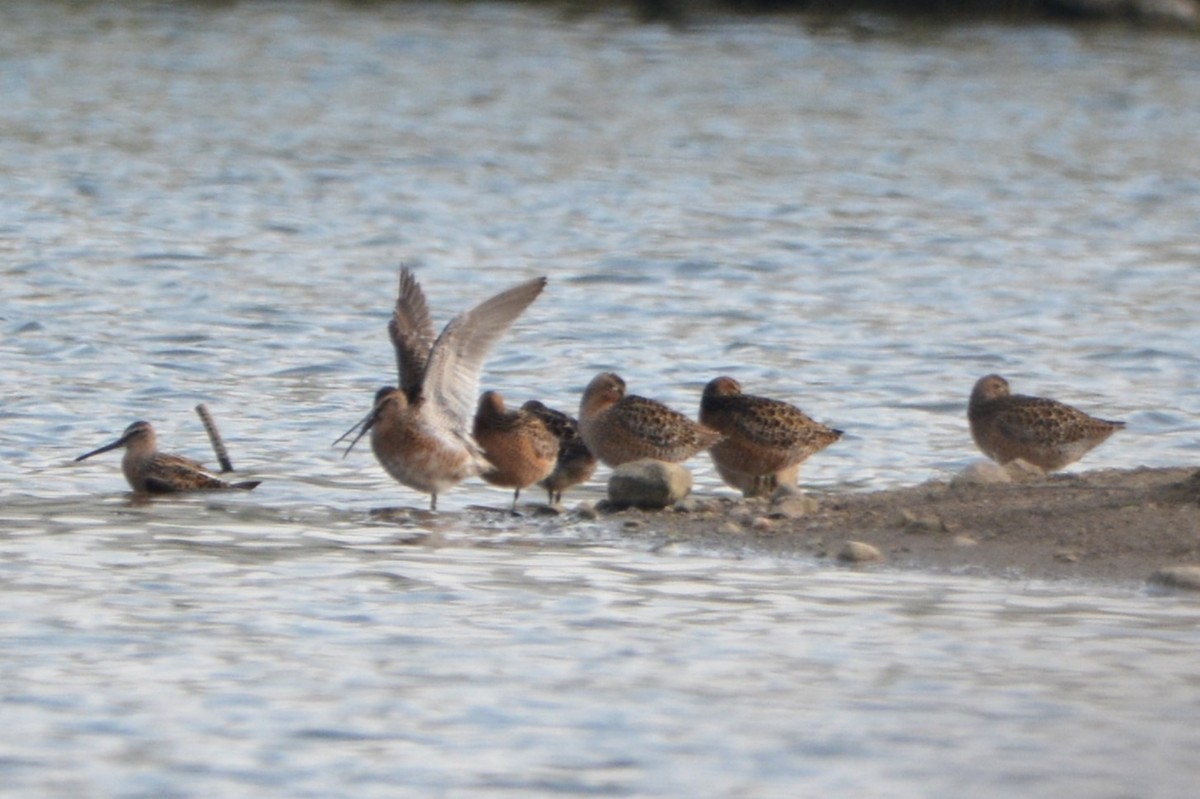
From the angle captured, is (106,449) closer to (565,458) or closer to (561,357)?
(565,458)

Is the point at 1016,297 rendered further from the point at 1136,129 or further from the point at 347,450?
the point at 1136,129

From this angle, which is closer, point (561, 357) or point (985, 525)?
point (985, 525)

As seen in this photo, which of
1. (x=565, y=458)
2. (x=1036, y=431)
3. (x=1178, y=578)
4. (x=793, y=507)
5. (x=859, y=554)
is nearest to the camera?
(x=1178, y=578)

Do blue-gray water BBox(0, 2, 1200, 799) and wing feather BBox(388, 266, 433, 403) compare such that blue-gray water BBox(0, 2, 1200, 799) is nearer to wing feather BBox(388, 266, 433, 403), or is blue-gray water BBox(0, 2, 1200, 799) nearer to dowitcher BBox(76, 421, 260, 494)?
Answer: dowitcher BBox(76, 421, 260, 494)

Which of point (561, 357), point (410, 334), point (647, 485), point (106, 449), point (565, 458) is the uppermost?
point (410, 334)

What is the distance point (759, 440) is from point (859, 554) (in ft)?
5.70

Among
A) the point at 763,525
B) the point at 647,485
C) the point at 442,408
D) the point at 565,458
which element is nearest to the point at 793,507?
the point at 763,525

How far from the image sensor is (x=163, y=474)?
10.3 m

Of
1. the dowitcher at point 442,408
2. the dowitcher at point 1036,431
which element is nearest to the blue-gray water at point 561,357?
the dowitcher at point 442,408

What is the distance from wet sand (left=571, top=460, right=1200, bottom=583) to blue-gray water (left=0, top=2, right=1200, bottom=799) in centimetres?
27

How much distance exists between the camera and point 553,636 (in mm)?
7527

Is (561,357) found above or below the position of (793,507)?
below

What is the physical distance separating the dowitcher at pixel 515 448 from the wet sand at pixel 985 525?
1.90ft

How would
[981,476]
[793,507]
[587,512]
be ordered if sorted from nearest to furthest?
[793,507] < [587,512] < [981,476]
